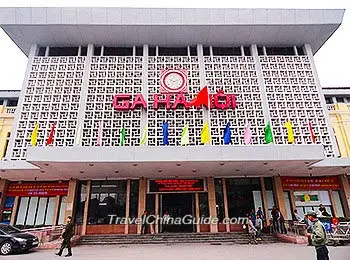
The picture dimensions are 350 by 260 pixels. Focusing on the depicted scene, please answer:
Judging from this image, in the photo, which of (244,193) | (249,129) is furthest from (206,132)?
(244,193)

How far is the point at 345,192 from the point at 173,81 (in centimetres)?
1165

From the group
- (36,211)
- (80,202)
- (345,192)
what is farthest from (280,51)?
(36,211)

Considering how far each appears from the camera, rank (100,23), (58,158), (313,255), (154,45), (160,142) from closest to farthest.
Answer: (313,255) → (58,158) → (160,142) → (100,23) → (154,45)

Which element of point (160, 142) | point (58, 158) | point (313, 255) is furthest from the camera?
point (160, 142)

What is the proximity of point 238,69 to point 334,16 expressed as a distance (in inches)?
249

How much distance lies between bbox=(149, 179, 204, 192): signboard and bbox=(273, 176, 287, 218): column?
13.4 feet

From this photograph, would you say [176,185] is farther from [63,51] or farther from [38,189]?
[63,51]

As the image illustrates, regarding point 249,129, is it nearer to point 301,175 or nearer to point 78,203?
point 301,175

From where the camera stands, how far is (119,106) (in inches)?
614

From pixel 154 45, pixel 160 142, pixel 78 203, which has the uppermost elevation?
pixel 154 45

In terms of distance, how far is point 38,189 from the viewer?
52.9 ft

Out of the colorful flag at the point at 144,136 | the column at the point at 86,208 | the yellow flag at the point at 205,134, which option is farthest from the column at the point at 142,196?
the yellow flag at the point at 205,134

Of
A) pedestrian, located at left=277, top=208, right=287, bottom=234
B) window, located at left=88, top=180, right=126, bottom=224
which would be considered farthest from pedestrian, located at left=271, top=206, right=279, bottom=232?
window, located at left=88, top=180, right=126, bottom=224

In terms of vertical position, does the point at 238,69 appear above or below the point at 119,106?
above
